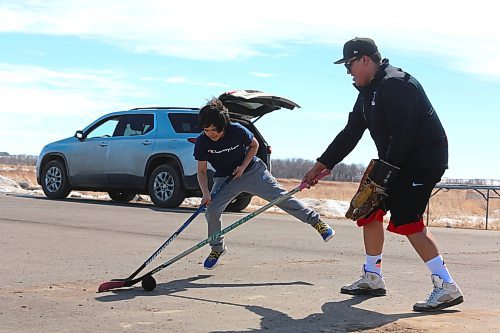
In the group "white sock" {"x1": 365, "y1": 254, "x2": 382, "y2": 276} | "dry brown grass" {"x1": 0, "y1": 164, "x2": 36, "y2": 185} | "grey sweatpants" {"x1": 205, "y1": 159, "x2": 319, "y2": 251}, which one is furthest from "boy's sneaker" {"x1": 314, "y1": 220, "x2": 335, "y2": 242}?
"dry brown grass" {"x1": 0, "y1": 164, "x2": 36, "y2": 185}

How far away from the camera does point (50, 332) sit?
5316 mm

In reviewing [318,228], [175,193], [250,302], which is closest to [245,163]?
[318,228]

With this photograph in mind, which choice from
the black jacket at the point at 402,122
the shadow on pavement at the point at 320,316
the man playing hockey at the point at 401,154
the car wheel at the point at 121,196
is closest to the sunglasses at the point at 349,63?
the man playing hockey at the point at 401,154

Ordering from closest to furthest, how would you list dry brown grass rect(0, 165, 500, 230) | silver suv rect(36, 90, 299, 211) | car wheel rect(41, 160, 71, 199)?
silver suv rect(36, 90, 299, 211) → car wheel rect(41, 160, 71, 199) → dry brown grass rect(0, 165, 500, 230)

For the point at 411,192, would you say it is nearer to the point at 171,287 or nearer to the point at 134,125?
the point at 171,287

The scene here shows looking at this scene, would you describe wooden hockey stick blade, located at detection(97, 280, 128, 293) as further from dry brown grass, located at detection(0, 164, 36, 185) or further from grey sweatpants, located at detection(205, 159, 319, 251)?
dry brown grass, located at detection(0, 164, 36, 185)

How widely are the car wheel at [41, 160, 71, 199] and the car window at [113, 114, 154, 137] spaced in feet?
5.05

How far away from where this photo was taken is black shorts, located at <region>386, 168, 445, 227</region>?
630cm

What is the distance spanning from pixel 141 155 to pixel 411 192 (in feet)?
34.6

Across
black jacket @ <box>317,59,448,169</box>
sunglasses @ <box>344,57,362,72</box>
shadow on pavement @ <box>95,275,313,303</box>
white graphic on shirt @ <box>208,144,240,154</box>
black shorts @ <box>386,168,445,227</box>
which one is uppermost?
sunglasses @ <box>344,57,362,72</box>

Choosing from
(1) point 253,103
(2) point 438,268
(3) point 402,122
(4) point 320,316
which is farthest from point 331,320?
(1) point 253,103

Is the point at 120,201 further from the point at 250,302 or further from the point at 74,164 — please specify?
the point at 250,302

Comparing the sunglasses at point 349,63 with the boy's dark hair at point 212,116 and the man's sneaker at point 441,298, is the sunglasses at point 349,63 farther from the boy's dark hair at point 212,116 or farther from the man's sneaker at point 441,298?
the man's sneaker at point 441,298

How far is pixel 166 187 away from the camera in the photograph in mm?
15992
